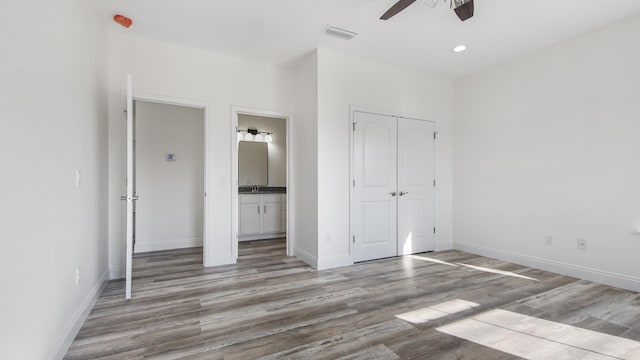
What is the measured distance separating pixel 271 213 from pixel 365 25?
3.66 metres

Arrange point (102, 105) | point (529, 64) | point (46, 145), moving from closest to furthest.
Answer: point (46, 145) → point (102, 105) → point (529, 64)

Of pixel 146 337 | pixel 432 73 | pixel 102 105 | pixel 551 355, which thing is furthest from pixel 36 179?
pixel 432 73

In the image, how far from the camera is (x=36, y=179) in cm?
153

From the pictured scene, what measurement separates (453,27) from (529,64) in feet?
4.61

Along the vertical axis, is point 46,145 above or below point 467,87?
below

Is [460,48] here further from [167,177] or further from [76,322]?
[76,322]

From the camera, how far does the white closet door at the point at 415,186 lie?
172 inches

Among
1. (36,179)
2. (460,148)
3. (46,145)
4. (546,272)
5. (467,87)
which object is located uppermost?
(467,87)

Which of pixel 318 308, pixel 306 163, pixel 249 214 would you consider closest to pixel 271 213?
pixel 249 214

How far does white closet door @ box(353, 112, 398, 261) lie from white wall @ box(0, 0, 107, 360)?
2.87 m

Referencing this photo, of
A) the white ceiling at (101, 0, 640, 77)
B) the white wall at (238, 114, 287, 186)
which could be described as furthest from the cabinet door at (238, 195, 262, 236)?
the white ceiling at (101, 0, 640, 77)

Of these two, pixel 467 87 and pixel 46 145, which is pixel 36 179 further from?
pixel 467 87

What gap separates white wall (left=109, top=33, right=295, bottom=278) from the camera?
3.32 meters

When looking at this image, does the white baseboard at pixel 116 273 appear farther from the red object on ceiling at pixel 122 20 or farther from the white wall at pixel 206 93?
the red object on ceiling at pixel 122 20
